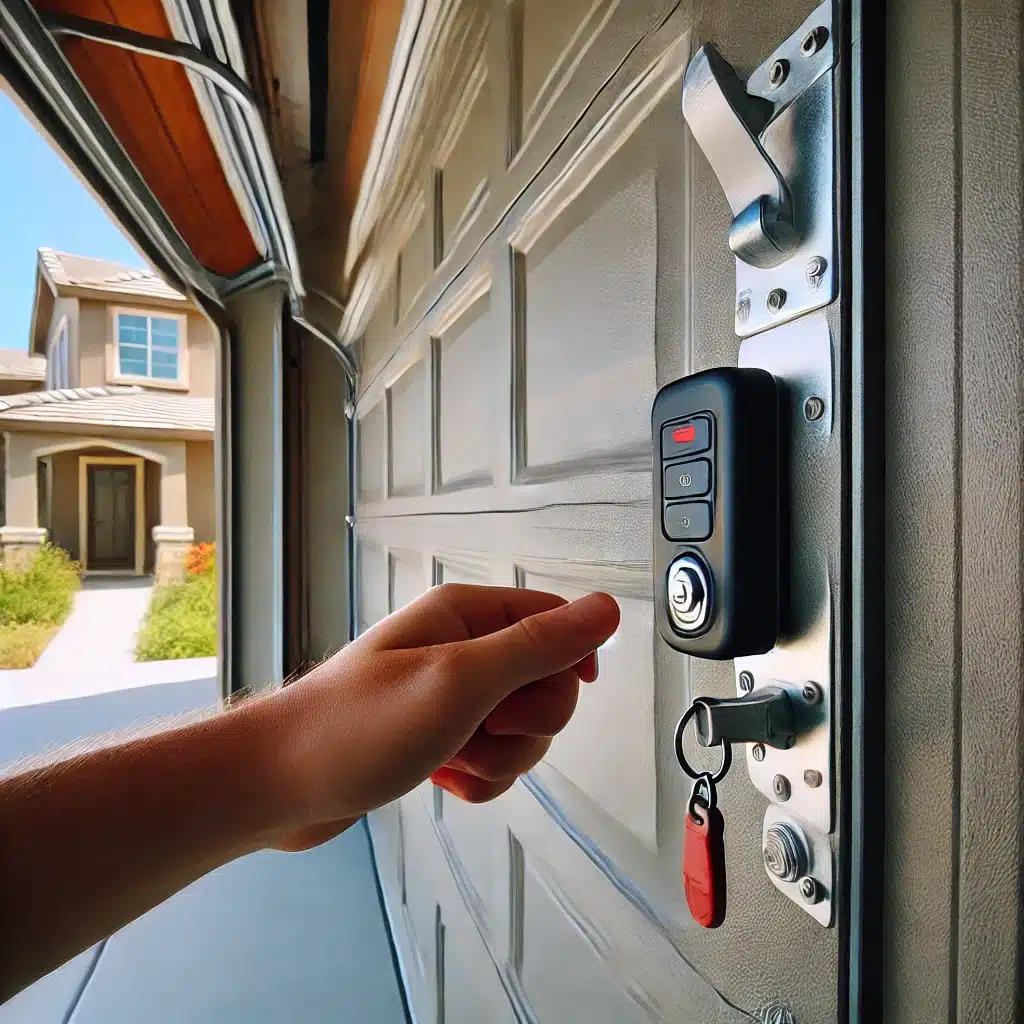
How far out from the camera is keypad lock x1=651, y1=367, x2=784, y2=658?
1.25 ft

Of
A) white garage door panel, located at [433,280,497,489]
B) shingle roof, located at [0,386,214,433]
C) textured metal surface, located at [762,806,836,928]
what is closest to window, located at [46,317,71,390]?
shingle roof, located at [0,386,214,433]

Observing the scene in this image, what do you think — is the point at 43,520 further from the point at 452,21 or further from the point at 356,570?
the point at 452,21

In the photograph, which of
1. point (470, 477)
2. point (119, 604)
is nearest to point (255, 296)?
point (470, 477)

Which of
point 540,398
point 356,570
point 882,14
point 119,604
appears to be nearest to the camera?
point 882,14

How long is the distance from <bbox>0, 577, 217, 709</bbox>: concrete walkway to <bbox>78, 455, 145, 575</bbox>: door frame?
0.15m

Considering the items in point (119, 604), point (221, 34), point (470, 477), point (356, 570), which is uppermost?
point (221, 34)

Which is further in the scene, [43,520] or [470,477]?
[43,520]

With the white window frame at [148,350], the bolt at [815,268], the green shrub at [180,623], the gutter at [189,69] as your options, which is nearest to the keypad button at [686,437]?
the bolt at [815,268]

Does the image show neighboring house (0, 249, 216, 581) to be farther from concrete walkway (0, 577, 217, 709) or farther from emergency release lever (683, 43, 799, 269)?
emergency release lever (683, 43, 799, 269)

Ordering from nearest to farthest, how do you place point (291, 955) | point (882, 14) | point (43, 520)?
point (882, 14) < point (291, 955) < point (43, 520)

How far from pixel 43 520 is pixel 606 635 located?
5027 millimetres

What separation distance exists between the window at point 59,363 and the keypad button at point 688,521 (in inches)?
233

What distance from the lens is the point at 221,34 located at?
3.78 feet

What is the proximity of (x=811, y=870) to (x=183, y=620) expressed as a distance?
4.89 m
